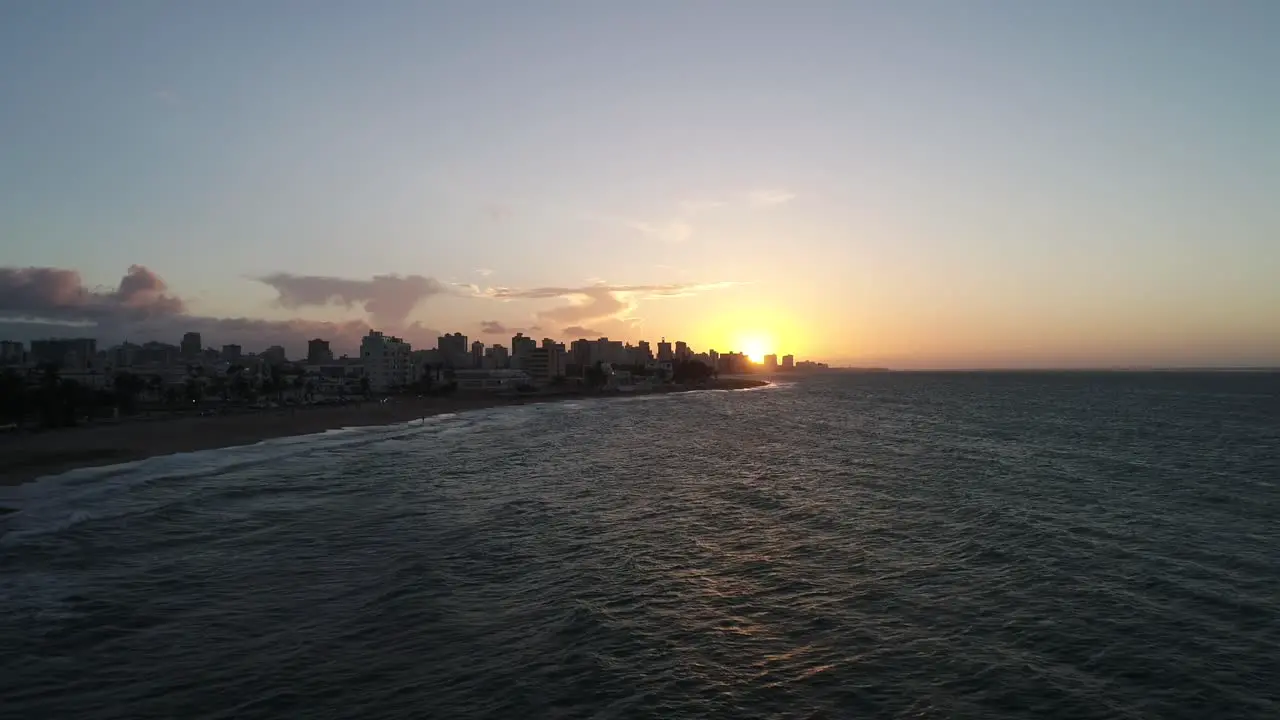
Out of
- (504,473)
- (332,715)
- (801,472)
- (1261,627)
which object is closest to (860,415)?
(801,472)

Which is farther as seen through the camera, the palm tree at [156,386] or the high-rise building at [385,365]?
the high-rise building at [385,365]

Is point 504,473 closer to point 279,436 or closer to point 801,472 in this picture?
point 801,472

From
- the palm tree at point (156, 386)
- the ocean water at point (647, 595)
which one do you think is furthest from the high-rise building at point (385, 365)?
the ocean water at point (647, 595)

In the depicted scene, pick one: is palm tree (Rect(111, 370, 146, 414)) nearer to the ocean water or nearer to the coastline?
the coastline

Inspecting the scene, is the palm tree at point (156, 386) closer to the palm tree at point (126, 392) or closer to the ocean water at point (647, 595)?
the palm tree at point (126, 392)

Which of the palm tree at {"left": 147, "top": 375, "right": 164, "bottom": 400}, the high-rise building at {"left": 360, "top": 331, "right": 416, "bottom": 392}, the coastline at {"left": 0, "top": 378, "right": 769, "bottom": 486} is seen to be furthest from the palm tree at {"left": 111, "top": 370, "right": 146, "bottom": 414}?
the high-rise building at {"left": 360, "top": 331, "right": 416, "bottom": 392}
